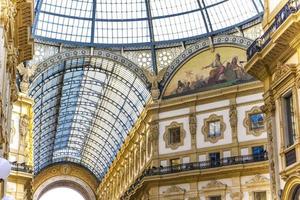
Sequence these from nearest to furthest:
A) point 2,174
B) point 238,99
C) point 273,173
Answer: point 2,174 → point 273,173 → point 238,99

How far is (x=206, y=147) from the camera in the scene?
145ft

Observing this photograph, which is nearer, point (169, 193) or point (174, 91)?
point (169, 193)

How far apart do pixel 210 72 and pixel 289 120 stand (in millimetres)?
20969

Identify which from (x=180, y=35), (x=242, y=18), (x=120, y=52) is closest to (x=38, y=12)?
(x=120, y=52)

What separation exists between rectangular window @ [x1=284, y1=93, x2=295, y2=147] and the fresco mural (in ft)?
60.1

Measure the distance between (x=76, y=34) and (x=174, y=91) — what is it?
9.83 meters

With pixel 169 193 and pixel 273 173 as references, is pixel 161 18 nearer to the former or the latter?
pixel 169 193

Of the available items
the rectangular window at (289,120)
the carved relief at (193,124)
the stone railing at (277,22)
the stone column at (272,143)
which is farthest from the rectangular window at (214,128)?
the rectangular window at (289,120)

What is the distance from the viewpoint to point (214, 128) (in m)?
44.3

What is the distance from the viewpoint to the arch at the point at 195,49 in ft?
150

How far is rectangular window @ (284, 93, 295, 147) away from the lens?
24.5 metres

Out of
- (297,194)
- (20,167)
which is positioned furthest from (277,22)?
(20,167)

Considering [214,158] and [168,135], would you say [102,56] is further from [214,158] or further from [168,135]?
[214,158]

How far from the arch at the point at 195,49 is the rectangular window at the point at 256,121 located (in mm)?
5753
